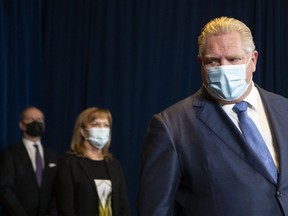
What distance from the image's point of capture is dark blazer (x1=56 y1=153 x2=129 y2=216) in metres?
4.23

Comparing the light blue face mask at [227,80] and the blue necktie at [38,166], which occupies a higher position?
the light blue face mask at [227,80]

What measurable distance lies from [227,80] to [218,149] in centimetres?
22

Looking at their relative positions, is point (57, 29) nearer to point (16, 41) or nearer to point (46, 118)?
point (16, 41)

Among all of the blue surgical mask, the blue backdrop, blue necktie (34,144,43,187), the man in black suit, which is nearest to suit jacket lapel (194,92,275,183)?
the blue surgical mask

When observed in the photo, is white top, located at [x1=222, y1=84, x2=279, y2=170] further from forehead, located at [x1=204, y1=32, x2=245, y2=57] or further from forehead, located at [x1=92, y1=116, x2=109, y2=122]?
forehead, located at [x1=92, y1=116, x2=109, y2=122]

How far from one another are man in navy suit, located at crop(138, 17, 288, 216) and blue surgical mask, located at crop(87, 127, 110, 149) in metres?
2.37

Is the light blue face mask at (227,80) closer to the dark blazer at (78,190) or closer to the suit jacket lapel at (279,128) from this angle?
the suit jacket lapel at (279,128)

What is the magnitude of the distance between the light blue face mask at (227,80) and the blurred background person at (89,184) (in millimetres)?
2202

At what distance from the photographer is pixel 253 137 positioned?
6.97 feet

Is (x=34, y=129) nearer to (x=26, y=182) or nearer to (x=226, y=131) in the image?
(x=26, y=182)

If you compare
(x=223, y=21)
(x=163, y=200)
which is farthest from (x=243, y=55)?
(x=163, y=200)

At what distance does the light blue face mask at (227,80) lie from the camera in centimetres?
214

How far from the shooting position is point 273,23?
584 centimetres

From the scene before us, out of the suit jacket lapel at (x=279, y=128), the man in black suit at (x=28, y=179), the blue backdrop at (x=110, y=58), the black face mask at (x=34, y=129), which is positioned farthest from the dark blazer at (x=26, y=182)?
the suit jacket lapel at (x=279, y=128)
